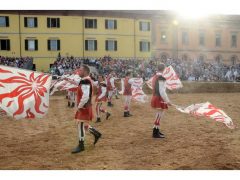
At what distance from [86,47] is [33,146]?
70.8 ft

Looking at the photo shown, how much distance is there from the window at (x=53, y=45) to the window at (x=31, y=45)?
1.17 m

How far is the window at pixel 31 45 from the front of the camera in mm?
26197

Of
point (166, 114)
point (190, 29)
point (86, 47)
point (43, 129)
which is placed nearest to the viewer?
point (43, 129)

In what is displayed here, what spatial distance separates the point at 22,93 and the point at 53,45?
22033 millimetres

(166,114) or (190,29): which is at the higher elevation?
(190,29)

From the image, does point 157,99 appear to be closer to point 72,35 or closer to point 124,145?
point 124,145

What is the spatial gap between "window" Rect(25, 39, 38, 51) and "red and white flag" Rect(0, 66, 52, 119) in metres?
19.2

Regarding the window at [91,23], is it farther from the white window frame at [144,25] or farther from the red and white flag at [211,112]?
the red and white flag at [211,112]

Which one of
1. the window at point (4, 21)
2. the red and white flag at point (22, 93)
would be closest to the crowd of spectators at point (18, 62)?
the window at point (4, 21)

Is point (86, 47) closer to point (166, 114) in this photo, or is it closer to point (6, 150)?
point (166, 114)

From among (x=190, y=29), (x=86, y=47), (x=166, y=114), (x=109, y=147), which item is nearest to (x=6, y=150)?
(x=109, y=147)

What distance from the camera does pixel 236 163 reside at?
7.18 metres

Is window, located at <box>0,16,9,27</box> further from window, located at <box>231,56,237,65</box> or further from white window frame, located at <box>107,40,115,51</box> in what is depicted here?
window, located at <box>231,56,237,65</box>

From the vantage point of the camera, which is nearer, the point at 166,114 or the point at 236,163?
the point at 236,163
